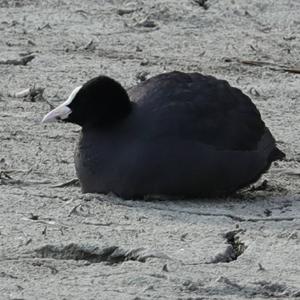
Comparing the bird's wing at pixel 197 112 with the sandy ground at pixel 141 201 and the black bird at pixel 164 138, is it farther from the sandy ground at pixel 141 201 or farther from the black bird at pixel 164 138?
the sandy ground at pixel 141 201

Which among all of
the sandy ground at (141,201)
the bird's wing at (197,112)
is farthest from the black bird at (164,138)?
the sandy ground at (141,201)

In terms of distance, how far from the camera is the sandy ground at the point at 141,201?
6.03 m

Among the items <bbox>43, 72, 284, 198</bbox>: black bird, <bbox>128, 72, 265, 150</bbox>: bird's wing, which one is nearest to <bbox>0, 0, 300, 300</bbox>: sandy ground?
<bbox>43, 72, 284, 198</bbox>: black bird

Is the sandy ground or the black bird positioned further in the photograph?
the black bird

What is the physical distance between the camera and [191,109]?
24.0 ft

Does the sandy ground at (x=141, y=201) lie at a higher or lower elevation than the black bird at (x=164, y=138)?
lower

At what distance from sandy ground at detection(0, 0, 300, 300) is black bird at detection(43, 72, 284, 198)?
110 millimetres

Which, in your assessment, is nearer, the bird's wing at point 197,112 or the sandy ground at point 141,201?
the sandy ground at point 141,201

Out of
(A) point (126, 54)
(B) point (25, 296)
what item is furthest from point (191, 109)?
(A) point (126, 54)

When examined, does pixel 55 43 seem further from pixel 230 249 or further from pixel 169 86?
pixel 230 249

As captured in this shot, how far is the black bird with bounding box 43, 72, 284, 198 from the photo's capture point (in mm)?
7180

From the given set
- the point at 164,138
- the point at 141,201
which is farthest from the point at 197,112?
the point at 141,201

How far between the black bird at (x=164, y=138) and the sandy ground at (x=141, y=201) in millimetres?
110

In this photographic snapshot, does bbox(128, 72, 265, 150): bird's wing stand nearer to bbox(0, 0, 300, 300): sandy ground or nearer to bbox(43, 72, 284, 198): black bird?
bbox(43, 72, 284, 198): black bird
